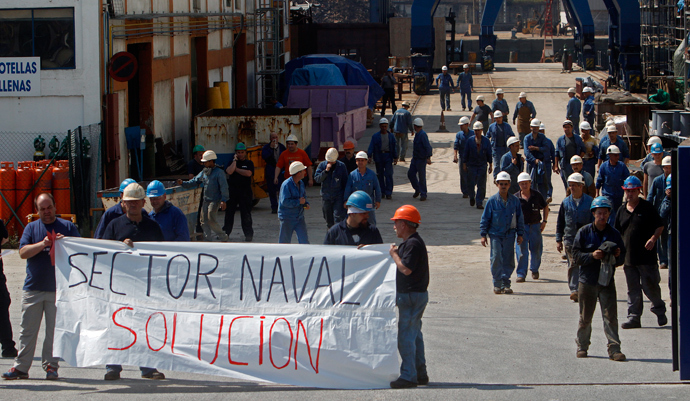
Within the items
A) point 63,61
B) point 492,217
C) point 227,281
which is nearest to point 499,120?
point 492,217

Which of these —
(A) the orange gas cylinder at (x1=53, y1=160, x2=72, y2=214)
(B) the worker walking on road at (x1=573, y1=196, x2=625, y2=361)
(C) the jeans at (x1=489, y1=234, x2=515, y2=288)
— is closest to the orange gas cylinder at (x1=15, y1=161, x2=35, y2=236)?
(A) the orange gas cylinder at (x1=53, y1=160, x2=72, y2=214)

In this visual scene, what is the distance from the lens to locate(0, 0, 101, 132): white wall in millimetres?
15906

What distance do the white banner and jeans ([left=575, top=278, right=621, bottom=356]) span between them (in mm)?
2239

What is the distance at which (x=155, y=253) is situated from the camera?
7.93 metres

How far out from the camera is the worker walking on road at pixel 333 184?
13523 millimetres

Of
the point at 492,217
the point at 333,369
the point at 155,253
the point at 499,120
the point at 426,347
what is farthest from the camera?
the point at 499,120

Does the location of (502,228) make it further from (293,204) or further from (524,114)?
(524,114)

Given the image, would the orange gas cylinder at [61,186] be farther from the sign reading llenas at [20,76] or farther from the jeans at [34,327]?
the jeans at [34,327]

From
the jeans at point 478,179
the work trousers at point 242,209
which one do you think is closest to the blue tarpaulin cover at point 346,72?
the jeans at point 478,179

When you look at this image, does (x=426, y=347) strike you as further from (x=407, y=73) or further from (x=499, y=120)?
(x=407, y=73)

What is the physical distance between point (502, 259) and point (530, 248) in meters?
0.83

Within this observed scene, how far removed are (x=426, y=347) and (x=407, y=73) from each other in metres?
39.2

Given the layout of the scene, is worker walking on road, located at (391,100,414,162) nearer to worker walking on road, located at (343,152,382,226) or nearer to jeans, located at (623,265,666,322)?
worker walking on road, located at (343,152,382,226)

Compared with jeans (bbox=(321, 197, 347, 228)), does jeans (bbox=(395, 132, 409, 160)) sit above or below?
above
